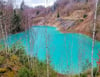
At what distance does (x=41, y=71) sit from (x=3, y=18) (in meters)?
2.09

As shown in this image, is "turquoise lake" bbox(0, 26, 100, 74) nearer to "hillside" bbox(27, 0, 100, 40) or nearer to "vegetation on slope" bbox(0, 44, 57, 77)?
"vegetation on slope" bbox(0, 44, 57, 77)

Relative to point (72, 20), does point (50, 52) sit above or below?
below

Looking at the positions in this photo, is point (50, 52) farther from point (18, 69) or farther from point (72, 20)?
point (72, 20)

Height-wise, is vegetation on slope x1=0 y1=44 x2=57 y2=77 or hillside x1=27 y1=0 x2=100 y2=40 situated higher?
hillside x1=27 y1=0 x2=100 y2=40

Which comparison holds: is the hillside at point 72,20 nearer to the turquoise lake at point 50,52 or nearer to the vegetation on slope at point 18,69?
the turquoise lake at point 50,52

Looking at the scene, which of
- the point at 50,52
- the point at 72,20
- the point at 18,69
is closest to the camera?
the point at 18,69

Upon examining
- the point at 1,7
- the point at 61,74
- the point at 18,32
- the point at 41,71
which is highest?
the point at 1,7

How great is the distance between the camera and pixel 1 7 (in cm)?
429

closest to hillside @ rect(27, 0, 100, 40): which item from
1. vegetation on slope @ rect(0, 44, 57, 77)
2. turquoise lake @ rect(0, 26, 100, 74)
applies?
turquoise lake @ rect(0, 26, 100, 74)

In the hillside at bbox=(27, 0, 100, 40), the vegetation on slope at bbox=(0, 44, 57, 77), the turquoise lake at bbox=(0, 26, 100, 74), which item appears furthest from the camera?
the hillside at bbox=(27, 0, 100, 40)

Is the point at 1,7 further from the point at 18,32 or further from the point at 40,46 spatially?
the point at 18,32

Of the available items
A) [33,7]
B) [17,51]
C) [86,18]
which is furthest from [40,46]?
[86,18]

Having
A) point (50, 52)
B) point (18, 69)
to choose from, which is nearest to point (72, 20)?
point (50, 52)

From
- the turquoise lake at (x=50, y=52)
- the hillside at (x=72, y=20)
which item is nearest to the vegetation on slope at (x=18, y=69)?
the turquoise lake at (x=50, y=52)
